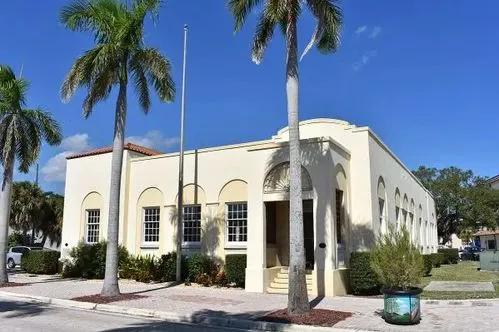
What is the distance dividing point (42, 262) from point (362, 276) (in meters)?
17.8

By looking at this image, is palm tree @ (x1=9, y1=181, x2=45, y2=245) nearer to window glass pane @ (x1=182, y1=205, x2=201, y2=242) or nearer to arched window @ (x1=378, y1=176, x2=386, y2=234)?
window glass pane @ (x1=182, y1=205, x2=201, y2=242)

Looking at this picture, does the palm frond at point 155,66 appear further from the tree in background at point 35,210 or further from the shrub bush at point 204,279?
the tree in background at point 35,210

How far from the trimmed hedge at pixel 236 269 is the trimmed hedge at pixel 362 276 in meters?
4.31

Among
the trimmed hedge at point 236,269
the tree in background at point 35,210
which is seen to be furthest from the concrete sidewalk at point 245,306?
the tree in background at point 35,210

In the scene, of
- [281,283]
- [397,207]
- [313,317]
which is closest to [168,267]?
[281,283]

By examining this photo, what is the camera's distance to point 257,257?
19.0 meters

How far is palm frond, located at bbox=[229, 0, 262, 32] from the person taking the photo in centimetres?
1507

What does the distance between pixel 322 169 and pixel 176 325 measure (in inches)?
345

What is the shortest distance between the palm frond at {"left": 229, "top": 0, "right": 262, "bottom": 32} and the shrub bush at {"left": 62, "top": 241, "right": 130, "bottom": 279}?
1353cm

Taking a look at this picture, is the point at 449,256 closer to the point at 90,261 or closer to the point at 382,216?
the point at 382,216

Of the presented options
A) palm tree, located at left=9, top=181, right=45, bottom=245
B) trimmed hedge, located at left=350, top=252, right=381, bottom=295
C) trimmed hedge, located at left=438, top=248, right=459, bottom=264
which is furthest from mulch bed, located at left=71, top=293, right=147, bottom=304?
trimmed hedge, located at left=438, top=248, right=459, bottom=264

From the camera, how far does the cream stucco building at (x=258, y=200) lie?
18.9 metres

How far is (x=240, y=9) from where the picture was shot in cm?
1508

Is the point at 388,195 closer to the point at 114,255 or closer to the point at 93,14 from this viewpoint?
the point at 114,255
